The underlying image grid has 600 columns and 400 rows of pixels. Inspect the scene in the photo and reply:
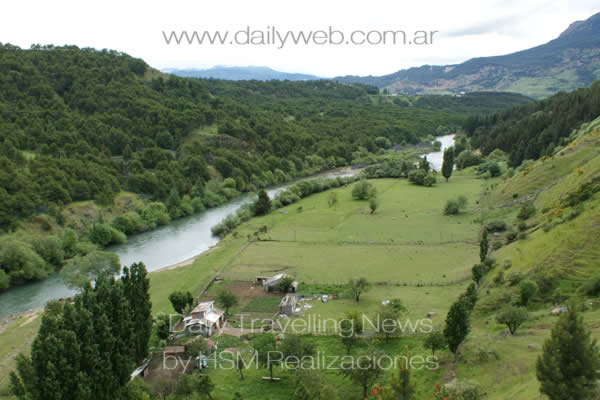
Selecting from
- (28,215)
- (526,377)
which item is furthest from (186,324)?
(28,215)

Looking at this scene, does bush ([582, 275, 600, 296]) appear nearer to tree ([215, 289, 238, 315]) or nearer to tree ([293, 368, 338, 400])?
tree ([293, 368, 338, 400])

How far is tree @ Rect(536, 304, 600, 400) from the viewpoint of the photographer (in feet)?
54.0

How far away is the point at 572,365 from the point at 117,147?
354 feet

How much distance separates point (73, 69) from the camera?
4877 inches

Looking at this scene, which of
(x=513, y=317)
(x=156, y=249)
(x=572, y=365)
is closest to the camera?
(x=572, y=365)

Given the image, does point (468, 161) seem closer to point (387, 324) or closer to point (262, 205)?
point (262, 205)

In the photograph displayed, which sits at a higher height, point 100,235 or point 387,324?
point 100,235

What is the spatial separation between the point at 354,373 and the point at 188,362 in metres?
14.3

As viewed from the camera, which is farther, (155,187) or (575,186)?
(155,187)

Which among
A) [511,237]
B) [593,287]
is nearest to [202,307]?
A: [593,287]

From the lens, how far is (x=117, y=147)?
105 meters

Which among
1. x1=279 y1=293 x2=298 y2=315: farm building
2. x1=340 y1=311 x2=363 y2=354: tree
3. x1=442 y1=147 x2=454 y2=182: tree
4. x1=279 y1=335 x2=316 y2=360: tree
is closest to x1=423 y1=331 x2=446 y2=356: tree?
x1=340 y1=311 x2=363 y2=354: tree

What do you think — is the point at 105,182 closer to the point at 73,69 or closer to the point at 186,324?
the point at 186,324

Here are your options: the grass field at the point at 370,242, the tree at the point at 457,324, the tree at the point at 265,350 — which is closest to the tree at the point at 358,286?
the grass field at the point at 370,242
